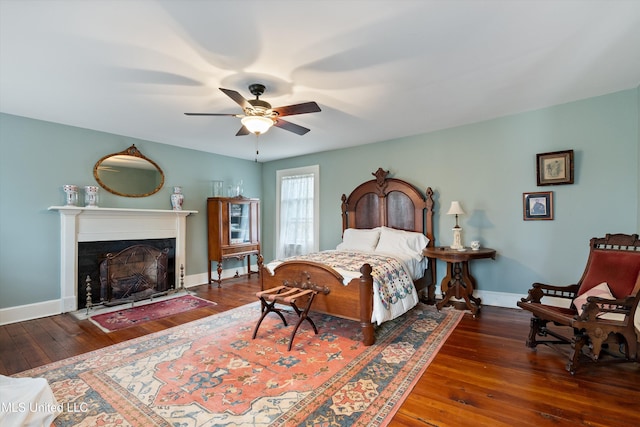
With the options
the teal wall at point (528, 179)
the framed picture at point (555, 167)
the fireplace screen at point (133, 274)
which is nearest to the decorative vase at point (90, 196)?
the fireplace screen at point (133, 274)

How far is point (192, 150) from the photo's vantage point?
536cm

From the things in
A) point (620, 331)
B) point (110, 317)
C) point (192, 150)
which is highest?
point (192, 150)

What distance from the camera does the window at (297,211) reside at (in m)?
5.75

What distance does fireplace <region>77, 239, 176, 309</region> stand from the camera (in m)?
4.00

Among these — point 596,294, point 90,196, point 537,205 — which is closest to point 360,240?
point 537,205

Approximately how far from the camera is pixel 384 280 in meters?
3.05

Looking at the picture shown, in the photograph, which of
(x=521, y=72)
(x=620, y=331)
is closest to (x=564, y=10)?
(x=521, y=72)

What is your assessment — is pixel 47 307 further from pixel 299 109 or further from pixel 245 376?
pixel 299 109

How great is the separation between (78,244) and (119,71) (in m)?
2.68

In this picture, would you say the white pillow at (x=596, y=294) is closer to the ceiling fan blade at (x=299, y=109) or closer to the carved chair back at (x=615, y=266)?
the carved chair back at (x=615, y=266)

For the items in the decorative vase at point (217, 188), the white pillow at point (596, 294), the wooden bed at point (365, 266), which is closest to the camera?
the white pillow at point (596, 294)

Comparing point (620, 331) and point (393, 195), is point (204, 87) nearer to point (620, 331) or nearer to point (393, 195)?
point (393, 195)

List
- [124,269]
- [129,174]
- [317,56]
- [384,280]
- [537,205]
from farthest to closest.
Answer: [129,174], [124,269], [537,205], [384,280], [317,56]

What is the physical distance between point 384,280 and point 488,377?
3.87ft
